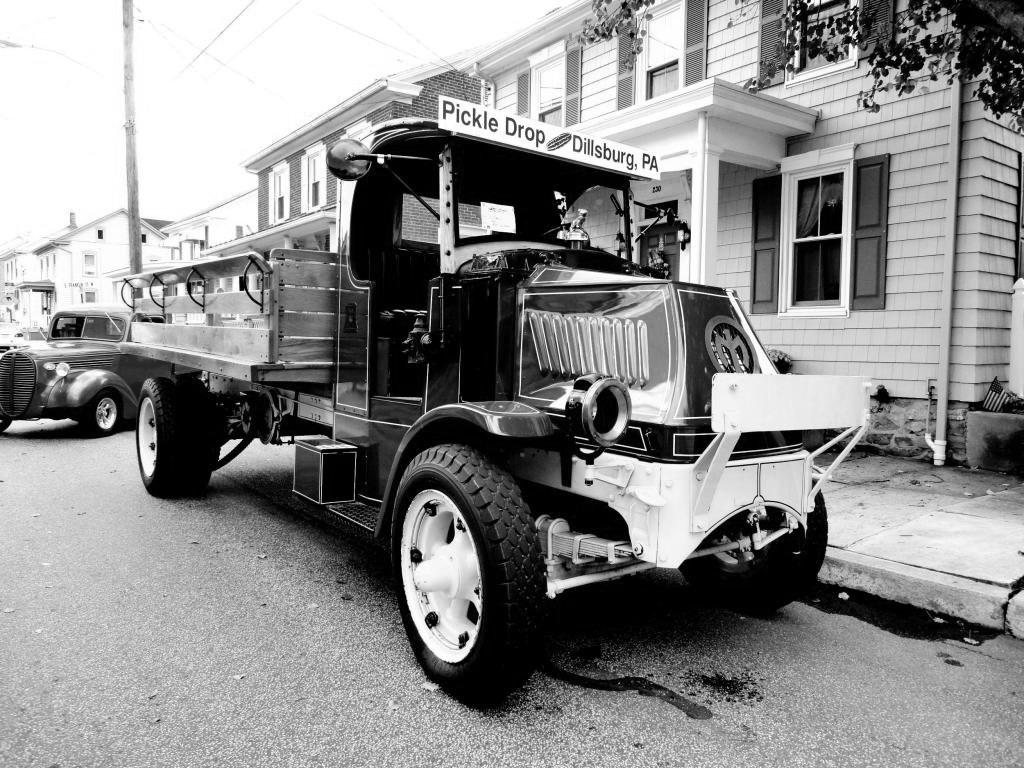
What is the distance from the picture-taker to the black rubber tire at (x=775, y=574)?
11.9ft

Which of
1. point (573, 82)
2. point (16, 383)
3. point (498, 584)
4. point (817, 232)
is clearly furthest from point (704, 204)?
point (16, 383)

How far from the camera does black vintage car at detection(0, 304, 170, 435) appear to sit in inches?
380

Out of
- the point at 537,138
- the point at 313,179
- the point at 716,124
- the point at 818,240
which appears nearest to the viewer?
the point at 537,138

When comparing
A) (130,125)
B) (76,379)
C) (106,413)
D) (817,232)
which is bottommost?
(106,413)

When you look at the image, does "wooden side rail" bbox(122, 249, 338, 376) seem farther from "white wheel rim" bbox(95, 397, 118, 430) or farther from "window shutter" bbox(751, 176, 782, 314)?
"window shutter" bbox(751, 176, 782, 314)

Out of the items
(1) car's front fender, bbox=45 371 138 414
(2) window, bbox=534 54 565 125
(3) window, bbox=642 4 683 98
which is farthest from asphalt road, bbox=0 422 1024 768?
(2) window, bbox=534 54 565 125

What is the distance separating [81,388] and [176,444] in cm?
492

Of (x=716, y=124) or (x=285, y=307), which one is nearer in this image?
(x=285, y=307)

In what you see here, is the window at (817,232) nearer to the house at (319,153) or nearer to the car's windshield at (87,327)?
the house at (319,153)

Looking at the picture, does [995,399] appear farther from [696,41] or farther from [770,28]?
[696,41]

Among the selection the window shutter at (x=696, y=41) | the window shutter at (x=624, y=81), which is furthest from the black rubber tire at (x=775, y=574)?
the window shutter at (x=624, y=81)

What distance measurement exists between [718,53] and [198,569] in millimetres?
8899

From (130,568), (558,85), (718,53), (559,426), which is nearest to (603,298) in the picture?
(559,426)

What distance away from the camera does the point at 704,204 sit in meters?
8.05
